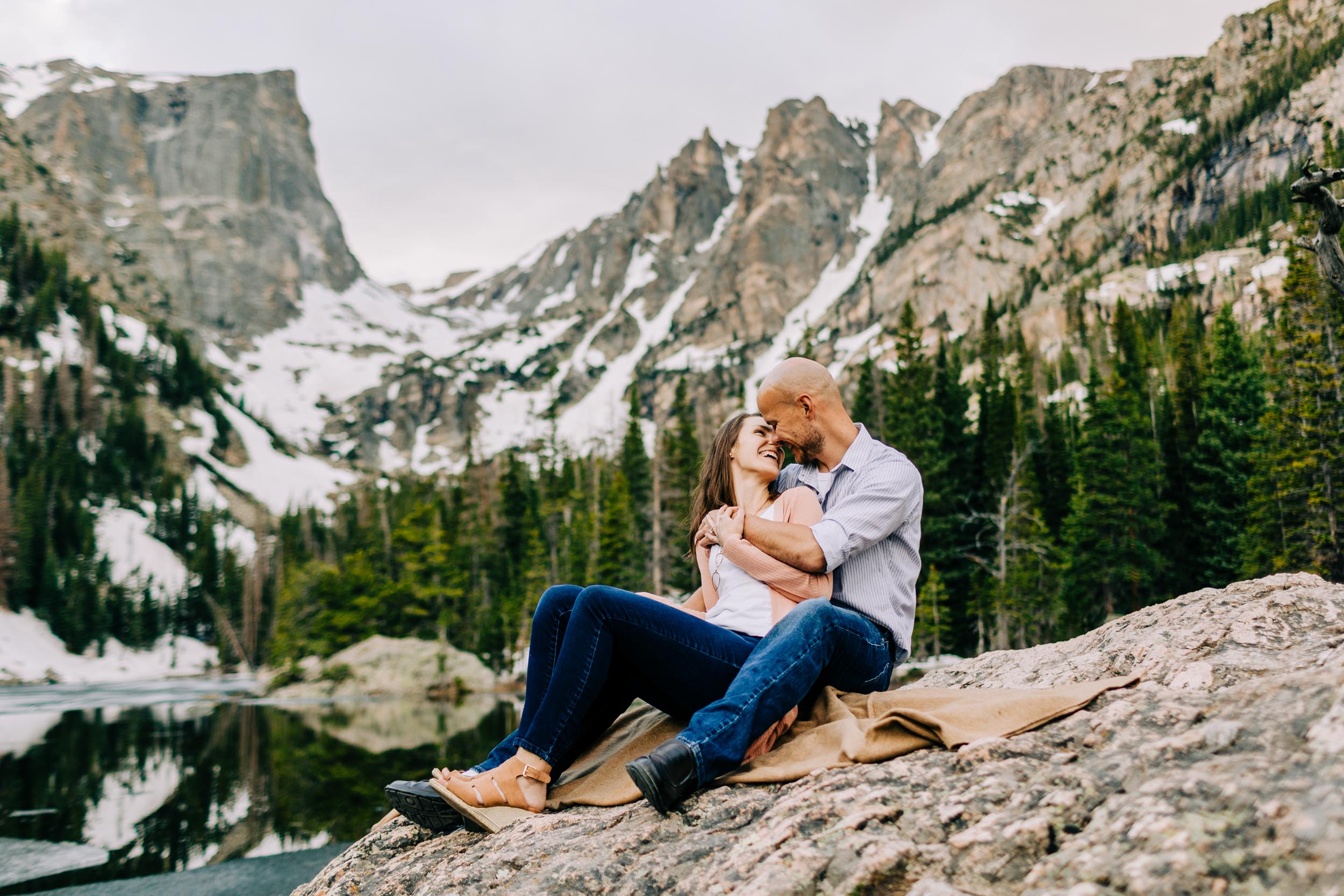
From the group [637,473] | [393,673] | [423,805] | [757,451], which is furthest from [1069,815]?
[637,473]

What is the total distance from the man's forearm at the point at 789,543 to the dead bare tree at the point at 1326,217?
290 inches

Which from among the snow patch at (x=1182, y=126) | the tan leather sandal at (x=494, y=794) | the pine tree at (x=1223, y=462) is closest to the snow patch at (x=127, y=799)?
the tan leather sandal at (x=494, y=794)

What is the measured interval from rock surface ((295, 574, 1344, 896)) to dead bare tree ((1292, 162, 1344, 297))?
5.99 metres

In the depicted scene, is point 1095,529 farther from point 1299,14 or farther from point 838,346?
point 1299,14

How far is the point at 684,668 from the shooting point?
3.40m

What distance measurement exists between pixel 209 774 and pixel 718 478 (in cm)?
1832

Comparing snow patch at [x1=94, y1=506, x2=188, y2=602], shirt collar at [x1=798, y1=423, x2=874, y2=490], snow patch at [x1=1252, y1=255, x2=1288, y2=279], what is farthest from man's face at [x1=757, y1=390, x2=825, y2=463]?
snow patch at [x1=1252, y1=255, x2=1288, y2=279]

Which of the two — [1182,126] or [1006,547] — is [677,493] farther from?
[1182,126]

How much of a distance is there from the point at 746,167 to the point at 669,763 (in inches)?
8246

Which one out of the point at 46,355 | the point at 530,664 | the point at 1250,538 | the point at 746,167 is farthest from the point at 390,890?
the point at 746,167

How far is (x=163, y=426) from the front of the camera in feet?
340

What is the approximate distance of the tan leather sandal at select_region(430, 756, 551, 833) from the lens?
3.40m

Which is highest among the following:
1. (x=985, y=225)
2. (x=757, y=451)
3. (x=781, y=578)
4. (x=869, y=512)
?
(x=985, y=225)

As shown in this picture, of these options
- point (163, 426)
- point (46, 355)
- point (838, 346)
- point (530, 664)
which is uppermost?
point (838, 346)
